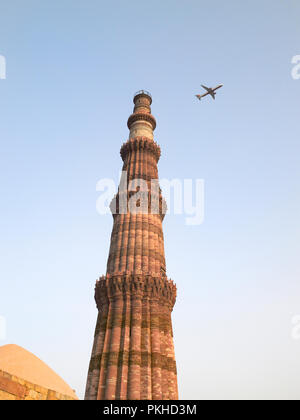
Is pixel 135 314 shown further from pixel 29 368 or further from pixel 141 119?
pixel 141 119

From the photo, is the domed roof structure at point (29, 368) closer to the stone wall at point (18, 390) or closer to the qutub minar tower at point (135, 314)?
the qutub minar tower at point (135, 314)

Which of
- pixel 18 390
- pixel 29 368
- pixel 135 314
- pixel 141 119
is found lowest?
pixel 18 390

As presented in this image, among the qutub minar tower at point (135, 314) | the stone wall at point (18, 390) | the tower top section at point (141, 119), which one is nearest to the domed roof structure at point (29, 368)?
the qutub minar tower at point (135, 314)

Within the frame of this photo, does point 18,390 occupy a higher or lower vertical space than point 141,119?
lower

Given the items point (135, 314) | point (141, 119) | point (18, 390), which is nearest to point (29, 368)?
point (135, 314)

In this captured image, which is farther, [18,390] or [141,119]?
[141,119]
